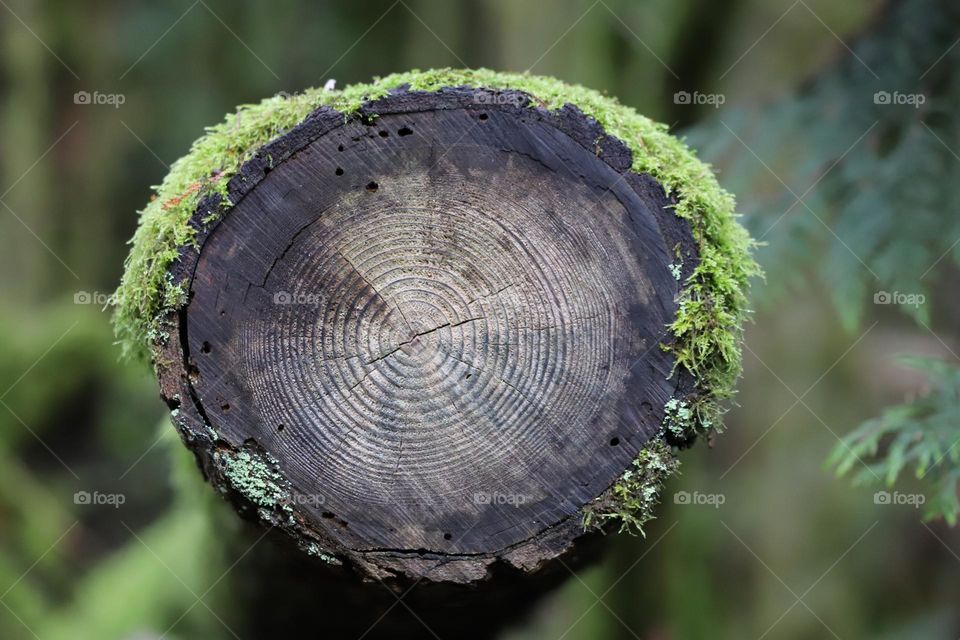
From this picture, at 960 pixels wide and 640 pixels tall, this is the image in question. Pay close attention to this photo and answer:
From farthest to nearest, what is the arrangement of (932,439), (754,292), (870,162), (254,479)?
(754,292)
(870,162)
(932,439)
(254,479)

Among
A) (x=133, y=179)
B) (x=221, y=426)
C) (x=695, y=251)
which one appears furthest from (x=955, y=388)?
(x=133, y=179)

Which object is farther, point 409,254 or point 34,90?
point 34,90

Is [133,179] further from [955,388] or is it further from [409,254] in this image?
[955,388]

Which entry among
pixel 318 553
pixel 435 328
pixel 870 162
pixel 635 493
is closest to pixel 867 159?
pixel 870 162

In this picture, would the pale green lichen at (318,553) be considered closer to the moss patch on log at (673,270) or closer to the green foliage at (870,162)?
the moss patch on log at (673,270)

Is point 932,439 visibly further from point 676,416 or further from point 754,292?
point 676,416

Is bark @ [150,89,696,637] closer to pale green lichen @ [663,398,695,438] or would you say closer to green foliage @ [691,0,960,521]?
pale green lichen @ [663,398,695,438]

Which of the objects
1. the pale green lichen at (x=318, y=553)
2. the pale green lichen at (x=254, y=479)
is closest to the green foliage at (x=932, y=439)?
the pale green lichen at (x=318, y=553)
